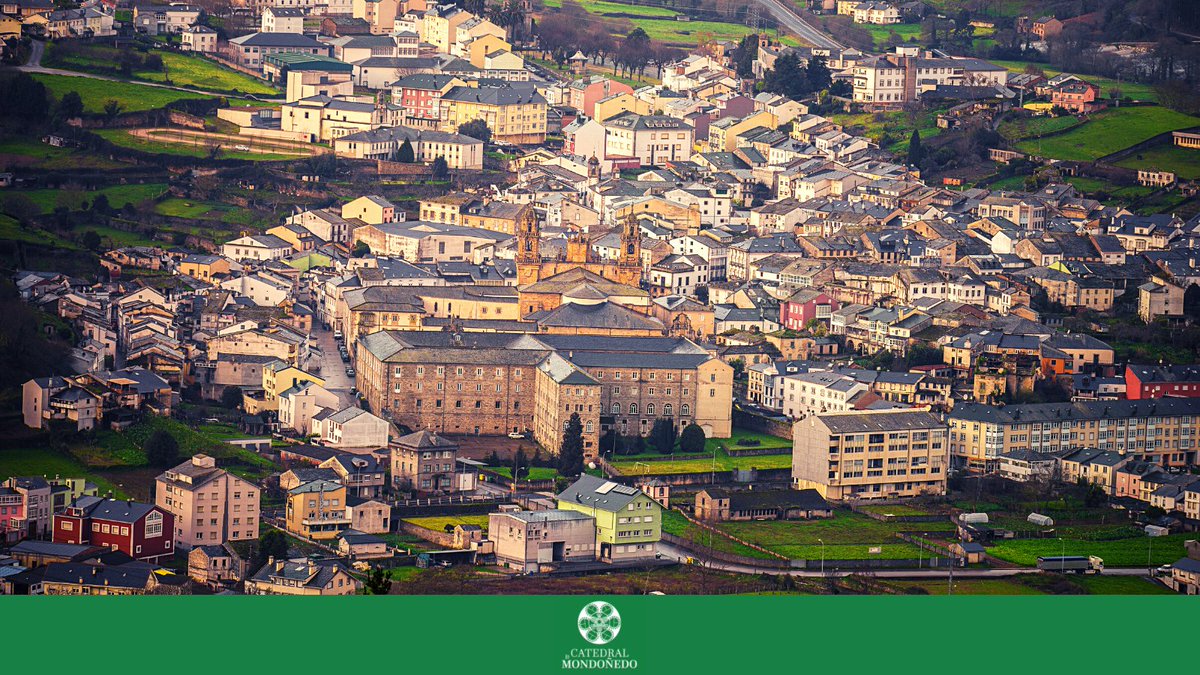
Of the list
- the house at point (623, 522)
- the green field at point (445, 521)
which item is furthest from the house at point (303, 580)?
the house at point (623, 522)

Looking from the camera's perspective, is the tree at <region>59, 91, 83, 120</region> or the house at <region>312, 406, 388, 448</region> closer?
the house at <region>312, 406, 388, 448</region>

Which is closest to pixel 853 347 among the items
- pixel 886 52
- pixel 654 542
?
pixel 654 542

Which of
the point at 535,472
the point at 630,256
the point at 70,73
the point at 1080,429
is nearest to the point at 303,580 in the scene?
the point at 535,472

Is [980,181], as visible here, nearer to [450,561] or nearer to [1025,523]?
[1025,523]

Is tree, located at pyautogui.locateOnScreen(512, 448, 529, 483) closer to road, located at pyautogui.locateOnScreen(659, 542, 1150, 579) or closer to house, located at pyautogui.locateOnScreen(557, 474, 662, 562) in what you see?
house, located at pyautogui.locateOnScreen(557, 474, 662, 562)

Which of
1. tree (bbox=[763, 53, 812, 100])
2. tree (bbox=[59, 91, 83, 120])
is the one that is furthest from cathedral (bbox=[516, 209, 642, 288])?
tree (bbox=[763, 53, 812, 100])

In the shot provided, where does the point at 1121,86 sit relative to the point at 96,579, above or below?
above

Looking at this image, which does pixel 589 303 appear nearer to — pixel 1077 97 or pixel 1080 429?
pixel 1080 429
